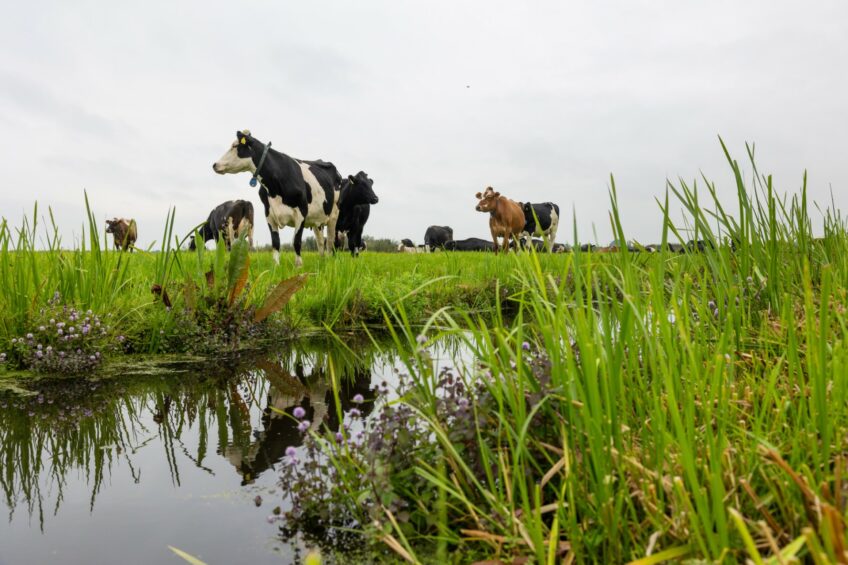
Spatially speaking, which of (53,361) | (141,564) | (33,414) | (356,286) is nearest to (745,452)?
(141,564)

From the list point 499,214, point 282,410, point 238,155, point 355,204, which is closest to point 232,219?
point 355,204

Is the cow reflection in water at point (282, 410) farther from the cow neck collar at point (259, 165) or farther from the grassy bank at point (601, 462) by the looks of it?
the cow neck collar at point (259, 165)

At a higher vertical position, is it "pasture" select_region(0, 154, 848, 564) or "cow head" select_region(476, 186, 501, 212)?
"cow head" select_region(476, 186, 501, 212)

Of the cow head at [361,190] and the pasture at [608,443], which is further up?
the cow head at [361,190]

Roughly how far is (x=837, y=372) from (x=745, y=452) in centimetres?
31

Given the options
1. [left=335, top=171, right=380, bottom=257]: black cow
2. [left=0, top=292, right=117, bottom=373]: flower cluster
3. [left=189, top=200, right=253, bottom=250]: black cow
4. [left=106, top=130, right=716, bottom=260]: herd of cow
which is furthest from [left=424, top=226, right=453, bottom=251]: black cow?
[left=0, top=292, right=117, bottom=373]: flower cluster

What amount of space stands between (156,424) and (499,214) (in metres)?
13.9

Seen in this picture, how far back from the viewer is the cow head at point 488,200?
52.4ft

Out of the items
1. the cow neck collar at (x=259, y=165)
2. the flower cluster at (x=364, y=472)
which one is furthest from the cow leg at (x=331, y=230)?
the flower cluster at (x=364, y=472)

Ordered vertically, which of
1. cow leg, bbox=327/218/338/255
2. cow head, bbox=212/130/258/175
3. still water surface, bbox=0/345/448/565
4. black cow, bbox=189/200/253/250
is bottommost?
still water surface, bbox=0/345/448/565

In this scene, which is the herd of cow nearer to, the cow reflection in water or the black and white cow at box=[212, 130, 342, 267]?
the black and white cow at box=[212, 130, 342, 267]

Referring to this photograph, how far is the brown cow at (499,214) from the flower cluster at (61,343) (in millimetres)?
12609

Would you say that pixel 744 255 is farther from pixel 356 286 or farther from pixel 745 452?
pixel 356 286

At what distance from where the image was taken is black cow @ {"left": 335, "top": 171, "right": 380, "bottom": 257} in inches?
486
